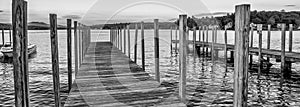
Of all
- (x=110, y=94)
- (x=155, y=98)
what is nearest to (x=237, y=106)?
(x=155, y=98)

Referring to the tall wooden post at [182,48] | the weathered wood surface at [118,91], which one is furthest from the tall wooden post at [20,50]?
the tall wooden post at [182,48]

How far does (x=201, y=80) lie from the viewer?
13492 millimetres

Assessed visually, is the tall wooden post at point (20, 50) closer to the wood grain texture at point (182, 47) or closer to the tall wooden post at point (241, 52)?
the tall wooden post at point (241, 52)

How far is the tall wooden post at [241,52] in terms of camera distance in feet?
9.69

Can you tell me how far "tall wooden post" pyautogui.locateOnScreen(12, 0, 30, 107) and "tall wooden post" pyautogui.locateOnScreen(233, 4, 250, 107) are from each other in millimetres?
2187

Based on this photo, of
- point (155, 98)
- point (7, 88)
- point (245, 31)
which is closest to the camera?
point (245, 31)

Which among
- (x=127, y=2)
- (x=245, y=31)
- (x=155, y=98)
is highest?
(x=127, y=2)

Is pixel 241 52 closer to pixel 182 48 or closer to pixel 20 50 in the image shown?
pixel 182 48

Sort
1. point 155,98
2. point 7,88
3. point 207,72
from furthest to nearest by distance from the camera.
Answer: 1. point 207,72
2. point 7,88
3. point 155,98

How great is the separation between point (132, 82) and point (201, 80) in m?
7.26

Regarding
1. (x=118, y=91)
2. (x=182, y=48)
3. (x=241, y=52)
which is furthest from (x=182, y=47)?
(x=241, y=52)

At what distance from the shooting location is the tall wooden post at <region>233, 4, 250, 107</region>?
9.69ft

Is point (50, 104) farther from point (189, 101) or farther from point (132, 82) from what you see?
point (189, 101)

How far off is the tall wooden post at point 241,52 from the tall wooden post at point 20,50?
7.18ft
